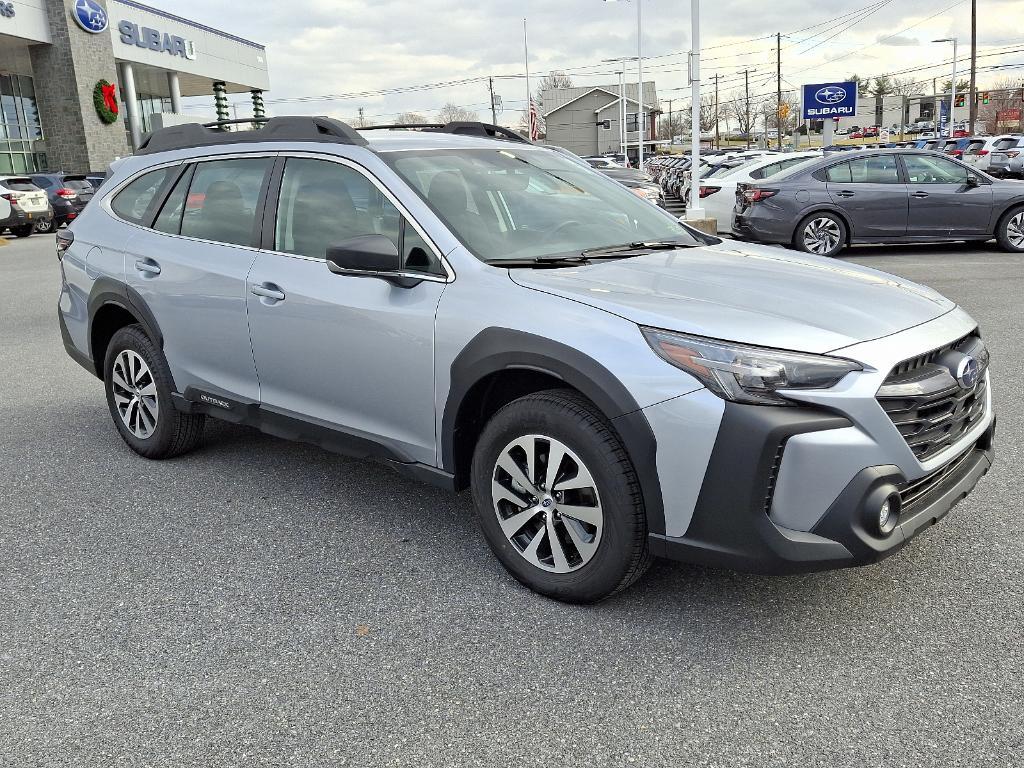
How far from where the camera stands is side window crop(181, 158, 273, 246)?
437 cm

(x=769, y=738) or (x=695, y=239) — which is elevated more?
(x=695, y=239)

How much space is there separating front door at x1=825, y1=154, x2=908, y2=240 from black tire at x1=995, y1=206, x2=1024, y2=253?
1506 millimetres

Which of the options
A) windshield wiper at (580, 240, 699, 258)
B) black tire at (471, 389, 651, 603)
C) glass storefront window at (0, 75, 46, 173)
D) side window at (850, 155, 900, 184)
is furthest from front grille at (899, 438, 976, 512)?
glass storefront window at (0, 75, 46, 173)

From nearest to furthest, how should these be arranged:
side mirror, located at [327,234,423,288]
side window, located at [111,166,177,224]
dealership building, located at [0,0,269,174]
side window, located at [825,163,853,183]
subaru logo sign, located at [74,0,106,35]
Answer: side mirror, located at [327,234,423,288] < side window, located at [111,166,177,224] < side window, located at [825,163,853,183] < dealership building, located at [0,0,269,174] < subaru logo sign, located at [74,0,106,35]

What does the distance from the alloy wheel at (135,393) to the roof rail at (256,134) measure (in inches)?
46.1

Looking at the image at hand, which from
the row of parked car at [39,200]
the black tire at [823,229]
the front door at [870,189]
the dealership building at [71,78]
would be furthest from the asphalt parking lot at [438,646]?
the dealership building at [71,78]

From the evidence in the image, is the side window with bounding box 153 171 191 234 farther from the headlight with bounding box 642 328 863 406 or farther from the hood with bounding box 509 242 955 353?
the headlight with bounding box 642 328 863 406

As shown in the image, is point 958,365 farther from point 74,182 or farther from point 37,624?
point 74,182

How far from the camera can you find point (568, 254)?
3.76 m

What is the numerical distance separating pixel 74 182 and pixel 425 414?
25.7m

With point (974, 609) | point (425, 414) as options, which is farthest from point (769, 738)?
point (425, 414)

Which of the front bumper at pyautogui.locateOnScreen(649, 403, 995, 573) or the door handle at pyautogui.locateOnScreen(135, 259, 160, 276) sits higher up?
the door handle at pyautogui.locateOnScreen(135, 259, 160, 276)

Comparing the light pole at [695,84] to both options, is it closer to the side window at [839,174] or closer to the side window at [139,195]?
the side window at [839,174]

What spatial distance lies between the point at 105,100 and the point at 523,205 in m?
39.1
